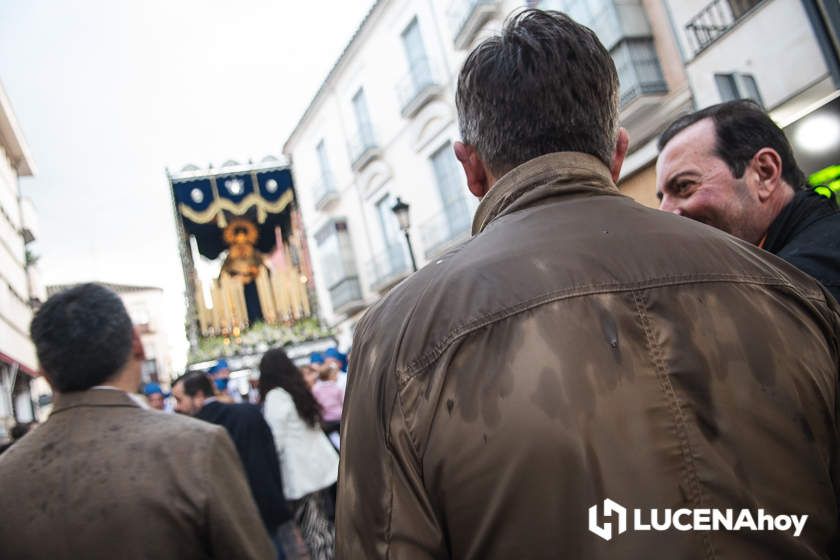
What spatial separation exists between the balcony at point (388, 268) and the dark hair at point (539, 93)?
16035 millimetres

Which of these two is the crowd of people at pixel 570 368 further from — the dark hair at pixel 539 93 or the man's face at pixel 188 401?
the man's face at pixel 188 401

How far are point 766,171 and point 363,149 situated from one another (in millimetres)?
17944

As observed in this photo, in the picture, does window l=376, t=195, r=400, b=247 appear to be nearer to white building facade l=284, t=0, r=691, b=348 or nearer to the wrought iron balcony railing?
white building facade l=284, t=0, r=691, b=348

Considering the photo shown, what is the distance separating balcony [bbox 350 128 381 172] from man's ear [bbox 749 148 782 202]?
1723 centimetres

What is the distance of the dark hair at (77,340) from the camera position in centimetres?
198

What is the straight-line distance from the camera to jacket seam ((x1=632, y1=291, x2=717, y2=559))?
3.14 feet

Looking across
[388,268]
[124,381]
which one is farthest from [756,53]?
[388,268]

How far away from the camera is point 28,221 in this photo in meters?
26.3

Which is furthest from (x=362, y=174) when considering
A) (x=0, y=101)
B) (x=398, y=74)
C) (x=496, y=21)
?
(x=0, y=101)

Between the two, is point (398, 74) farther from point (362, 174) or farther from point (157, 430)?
point (157, 430)

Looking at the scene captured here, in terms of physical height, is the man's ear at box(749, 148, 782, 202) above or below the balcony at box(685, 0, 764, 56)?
below

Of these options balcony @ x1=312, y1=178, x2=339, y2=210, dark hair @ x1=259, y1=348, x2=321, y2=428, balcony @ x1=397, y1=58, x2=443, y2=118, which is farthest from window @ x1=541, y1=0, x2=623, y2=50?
balcony @ x1=312, y1=178, x2=339, y2=210

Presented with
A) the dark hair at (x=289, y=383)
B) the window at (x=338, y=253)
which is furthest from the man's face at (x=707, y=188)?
the window at (x=338, y=253)

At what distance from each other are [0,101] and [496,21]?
18.0m
